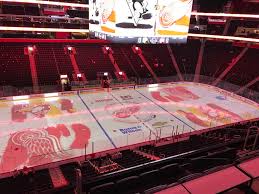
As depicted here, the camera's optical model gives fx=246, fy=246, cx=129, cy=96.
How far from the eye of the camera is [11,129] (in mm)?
12680

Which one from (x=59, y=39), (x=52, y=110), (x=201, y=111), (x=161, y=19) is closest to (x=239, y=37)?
(x=201, y=111)

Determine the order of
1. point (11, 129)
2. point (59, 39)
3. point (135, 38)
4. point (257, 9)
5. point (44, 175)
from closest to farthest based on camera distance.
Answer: point (44, 175), point (11, 129), point (135, 38), point (59, 39), point (257, 9)

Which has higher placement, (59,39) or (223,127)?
(59,39)

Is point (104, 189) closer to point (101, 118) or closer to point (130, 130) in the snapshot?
point (130, 130)

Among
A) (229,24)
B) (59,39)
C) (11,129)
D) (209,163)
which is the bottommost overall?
(11,129)

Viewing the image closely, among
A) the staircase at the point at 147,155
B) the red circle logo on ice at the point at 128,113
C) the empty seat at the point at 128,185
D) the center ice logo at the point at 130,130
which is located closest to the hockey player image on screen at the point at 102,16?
the red circle logo on ice at the point at 128,113

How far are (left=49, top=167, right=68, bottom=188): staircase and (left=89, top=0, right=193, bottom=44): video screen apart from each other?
292 inches

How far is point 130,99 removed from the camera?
59.2 feet

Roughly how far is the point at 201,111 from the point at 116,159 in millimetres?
8344

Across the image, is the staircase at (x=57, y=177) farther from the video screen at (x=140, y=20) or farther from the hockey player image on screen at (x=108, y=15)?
the hockey player image on screen at (x=108, y=15)

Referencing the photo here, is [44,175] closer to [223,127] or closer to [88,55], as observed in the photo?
[223,127]

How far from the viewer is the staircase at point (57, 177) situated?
7.89m

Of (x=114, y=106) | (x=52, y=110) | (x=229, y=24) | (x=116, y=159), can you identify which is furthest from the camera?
(x=229, y=24)

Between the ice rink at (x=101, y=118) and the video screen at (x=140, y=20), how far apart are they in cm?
461
